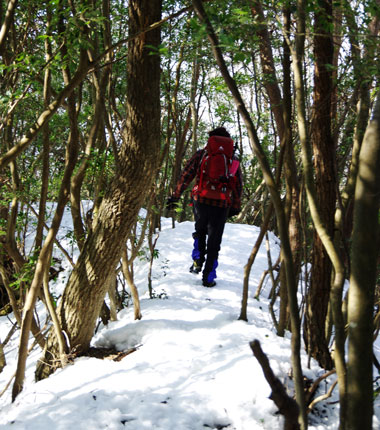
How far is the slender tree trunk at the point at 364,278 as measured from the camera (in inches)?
47.7

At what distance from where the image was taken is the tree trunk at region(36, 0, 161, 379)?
114 inches

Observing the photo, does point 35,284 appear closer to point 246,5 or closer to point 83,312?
point 83,312

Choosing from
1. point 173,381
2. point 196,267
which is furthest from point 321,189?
point 196,267

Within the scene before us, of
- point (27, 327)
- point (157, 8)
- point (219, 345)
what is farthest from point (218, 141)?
point (27, 327)

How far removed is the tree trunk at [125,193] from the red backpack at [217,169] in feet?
5.22

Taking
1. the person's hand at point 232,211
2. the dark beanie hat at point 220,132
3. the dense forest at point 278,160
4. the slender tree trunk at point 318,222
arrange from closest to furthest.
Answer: the dense forest at point 278,160
the slender tree trunk at point 318,222
the dark beanie hat at point 220,132
the person's hand at point 232,211

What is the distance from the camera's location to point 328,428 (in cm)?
231

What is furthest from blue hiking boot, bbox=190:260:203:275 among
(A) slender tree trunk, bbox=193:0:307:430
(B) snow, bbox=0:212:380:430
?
(A) slender tree trunk, bbox=193:0:307:430

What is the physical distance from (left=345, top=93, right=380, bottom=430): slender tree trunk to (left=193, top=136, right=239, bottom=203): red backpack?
134 inches

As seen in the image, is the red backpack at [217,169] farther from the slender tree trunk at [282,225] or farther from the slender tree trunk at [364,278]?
the slender tree trunk at [364,278]

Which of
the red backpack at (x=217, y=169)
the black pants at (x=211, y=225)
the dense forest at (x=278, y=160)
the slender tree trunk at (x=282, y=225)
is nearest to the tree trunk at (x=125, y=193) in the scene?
the dense forest at (x=278, y=160)

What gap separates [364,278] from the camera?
4.15 ft

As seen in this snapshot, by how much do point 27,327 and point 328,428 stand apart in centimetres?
252

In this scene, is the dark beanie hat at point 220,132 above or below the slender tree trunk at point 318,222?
above
